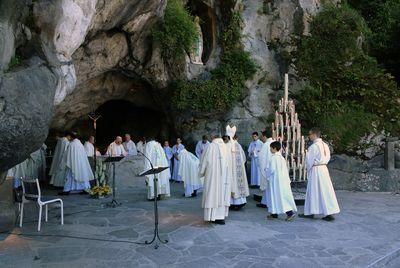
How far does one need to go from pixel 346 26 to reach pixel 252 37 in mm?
4306

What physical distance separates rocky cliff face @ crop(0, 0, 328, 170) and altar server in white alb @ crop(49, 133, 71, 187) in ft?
5.01

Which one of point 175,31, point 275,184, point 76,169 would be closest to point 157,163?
point 76,169

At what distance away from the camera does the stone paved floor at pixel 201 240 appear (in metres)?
6.59

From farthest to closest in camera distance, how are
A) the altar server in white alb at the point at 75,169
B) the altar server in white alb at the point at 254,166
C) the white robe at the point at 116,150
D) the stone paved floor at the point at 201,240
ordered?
the white robe at the point at 116,150, the altar server in white alb at the point at 254,166, the altar server in white alb at the point at 75,169, the stone paved floor at the point at 201,240

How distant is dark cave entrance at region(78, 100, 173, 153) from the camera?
78.5 feet

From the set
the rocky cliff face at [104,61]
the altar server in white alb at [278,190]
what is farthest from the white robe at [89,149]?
the altar server in white alb at [278,190]

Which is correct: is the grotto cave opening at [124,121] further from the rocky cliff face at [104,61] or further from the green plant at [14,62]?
the green plant at [14,62]

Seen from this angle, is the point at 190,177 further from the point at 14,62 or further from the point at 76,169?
the point at 14,62

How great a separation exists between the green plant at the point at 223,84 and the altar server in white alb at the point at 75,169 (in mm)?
5474

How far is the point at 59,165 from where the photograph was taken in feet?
47.1

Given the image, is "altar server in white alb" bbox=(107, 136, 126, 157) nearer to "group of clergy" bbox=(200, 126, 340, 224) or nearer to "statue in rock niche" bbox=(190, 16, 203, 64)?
"statue in rock niche" bbox=(190, 16, 203, 64)

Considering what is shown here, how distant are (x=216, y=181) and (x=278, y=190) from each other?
137 centimetres

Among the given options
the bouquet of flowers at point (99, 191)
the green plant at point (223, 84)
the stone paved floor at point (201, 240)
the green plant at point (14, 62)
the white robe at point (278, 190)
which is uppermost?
the green plant at point (223, 84)

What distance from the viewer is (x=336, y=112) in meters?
18.1
